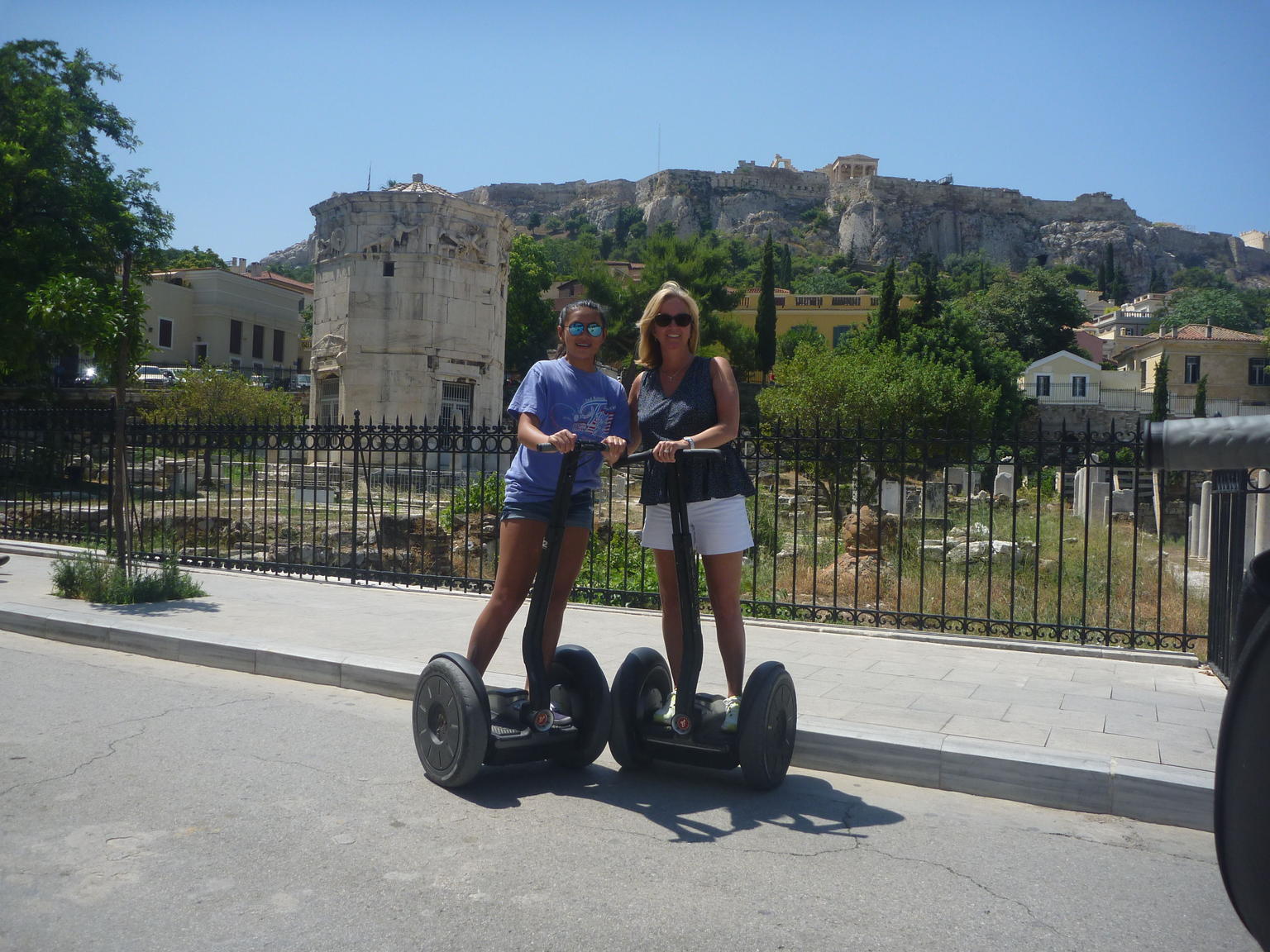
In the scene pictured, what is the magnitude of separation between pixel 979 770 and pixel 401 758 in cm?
256

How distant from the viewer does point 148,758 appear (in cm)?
426

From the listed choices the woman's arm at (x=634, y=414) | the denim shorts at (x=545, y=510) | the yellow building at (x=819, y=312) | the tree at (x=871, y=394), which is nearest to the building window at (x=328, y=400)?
the tree at (x=871, y=394)

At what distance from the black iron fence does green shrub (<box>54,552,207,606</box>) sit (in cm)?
87

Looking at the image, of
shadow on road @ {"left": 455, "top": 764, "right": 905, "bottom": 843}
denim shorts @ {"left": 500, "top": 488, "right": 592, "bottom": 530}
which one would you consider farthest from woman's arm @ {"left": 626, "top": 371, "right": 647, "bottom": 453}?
shadow on road @ {"left": 455, "top": 764, "right": 905, "bottom": 843}

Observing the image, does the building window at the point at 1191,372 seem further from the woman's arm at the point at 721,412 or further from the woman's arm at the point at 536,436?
the woman's arm at the point at 536,436

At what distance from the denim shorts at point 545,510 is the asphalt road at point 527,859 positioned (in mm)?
1123

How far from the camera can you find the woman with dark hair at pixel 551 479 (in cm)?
415

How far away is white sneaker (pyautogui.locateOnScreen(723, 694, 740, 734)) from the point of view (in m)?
3.85

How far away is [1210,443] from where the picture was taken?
133cm

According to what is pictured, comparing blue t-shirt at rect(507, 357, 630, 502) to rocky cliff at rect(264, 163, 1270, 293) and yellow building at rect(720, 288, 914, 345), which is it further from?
rocky cliff at rect(264, 163, 1270, 293)

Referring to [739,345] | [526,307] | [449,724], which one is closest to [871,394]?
[449,724]

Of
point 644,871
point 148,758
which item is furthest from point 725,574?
point 148,758

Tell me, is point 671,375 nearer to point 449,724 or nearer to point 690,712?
point 690,712

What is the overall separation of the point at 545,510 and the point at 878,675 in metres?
2.78
